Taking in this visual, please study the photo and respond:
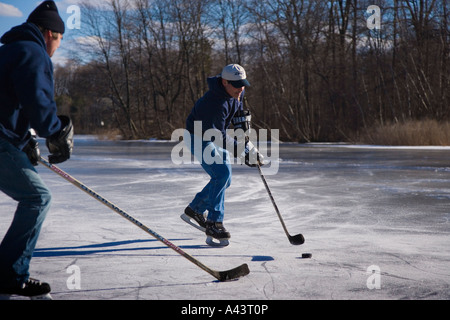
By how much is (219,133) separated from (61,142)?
1.74m

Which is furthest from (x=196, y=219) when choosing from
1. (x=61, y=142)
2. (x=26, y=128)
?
(x=26, y=128)

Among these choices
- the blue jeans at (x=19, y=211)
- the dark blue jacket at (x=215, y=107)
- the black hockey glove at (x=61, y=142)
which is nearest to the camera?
the blue jeans at (x=19, y=211)

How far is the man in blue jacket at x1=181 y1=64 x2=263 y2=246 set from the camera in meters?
4.01

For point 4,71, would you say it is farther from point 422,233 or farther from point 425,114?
point 425,114

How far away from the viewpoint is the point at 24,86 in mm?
2375

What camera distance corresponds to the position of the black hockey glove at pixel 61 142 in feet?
8.68

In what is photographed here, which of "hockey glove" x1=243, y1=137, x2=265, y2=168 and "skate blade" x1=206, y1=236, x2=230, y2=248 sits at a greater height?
"hockey glove" x1=243, y1=137, x2=265, y2=168

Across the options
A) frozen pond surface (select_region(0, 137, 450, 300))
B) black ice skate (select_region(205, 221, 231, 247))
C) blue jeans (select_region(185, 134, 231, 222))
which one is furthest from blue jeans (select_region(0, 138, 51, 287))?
blue jeans (select_region(185, 134, 231, 222))

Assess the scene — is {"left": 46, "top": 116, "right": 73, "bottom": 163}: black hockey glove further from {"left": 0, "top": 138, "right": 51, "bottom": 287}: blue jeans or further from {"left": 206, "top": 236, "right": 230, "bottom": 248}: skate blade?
{"left": 206, "top": 236, "right": 230, "bottom": 248}: skate blade

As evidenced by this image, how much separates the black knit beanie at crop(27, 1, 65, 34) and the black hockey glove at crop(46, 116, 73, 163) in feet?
1.65

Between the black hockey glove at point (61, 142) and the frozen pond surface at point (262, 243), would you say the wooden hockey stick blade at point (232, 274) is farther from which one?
the black hockey glove at point (61, 142)

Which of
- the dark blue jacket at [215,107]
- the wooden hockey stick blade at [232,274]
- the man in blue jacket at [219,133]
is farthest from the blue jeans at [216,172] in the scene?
the wooden hockey stick blade at [232,274]

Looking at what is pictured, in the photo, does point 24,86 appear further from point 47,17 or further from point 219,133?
point 219,133
